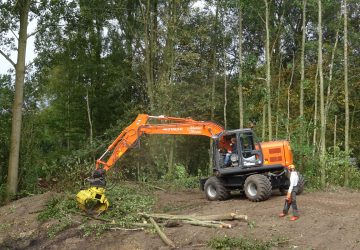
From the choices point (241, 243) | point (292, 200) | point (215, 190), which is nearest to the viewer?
point (241, 243)

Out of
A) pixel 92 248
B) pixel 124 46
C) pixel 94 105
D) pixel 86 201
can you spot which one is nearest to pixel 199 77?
pixel 124 46

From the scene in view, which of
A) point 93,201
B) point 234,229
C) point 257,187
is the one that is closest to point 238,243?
point 234,229

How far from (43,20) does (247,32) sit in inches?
585

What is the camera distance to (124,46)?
2972 cm

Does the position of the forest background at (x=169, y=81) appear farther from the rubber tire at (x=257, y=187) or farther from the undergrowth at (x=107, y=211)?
the rubber tire at (x=257, y=187)

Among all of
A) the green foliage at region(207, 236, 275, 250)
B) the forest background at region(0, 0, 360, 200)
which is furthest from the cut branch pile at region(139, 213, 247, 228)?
the forest background at region(0, 0, 360, 200)

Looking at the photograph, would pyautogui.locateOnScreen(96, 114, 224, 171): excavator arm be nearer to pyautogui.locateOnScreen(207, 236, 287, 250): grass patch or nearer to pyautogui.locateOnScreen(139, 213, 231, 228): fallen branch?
pyautogui.locateOnScreen(139, 213, 231, 228): fallen branch

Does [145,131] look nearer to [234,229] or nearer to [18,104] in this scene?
[234,229]

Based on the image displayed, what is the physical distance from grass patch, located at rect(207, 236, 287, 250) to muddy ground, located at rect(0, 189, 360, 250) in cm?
15

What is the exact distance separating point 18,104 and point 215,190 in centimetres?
1004

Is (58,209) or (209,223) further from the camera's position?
(58,209)

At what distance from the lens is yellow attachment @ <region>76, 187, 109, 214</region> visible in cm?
Answer: 1355

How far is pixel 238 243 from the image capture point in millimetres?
9961

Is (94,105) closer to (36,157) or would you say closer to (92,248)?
(36,157)
